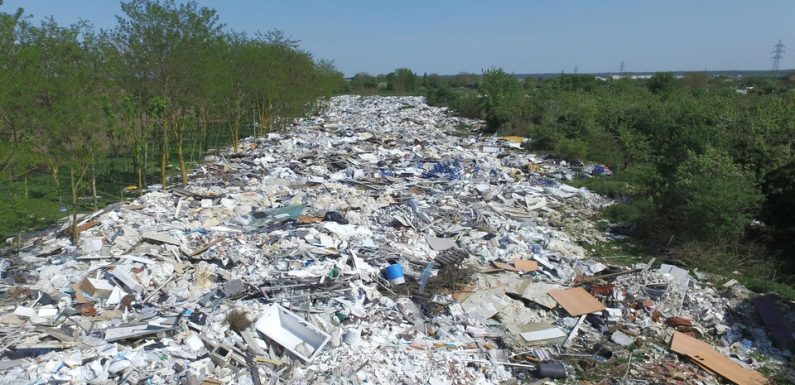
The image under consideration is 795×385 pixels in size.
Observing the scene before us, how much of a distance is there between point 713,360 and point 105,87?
11.7m

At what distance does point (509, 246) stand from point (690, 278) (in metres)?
2.85

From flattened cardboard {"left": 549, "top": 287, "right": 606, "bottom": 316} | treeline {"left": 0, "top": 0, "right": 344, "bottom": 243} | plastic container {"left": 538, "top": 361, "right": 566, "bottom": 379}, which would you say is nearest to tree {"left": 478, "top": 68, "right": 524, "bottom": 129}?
Result: treeline {"left": 0, "top": 0, "right": 344, "bottom": 243}

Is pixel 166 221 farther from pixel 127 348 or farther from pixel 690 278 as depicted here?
pixel 690 278

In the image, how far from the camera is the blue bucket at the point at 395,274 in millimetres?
7160

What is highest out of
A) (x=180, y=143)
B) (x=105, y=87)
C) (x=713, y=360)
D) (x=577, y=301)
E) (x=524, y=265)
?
(x=105, y=87)

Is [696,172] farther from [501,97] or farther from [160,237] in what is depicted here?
[501,97]

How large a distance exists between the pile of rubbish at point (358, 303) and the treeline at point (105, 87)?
1.63 metres

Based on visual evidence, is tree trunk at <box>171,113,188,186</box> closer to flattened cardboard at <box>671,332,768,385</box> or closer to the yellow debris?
flattened cardboard at <box>671,332,768,385</box>

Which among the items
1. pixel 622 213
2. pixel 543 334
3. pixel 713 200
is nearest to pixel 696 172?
pixel 713 200

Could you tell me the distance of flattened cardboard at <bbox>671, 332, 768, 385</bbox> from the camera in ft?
18.0

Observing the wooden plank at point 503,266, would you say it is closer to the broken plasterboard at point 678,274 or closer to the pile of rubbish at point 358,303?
the pile of rubbish at point 358,303

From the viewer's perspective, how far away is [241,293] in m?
6.67

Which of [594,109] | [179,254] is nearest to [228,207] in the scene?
[179,254]

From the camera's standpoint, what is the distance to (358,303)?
21.7 feet
